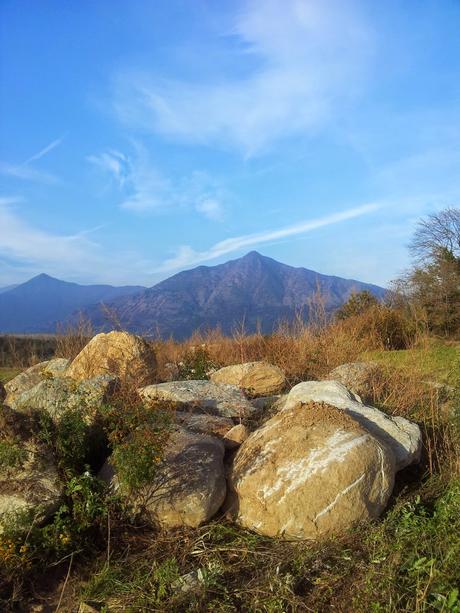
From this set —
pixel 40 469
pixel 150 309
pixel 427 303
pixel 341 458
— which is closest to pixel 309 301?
pixel 341 458

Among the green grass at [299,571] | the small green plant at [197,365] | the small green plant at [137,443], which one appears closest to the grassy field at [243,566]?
the green grass at [299,571]

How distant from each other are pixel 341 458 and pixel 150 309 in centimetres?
9773

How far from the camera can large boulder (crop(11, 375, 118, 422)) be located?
161 inches

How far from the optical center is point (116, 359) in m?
6.25

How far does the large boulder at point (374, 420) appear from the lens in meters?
4.19

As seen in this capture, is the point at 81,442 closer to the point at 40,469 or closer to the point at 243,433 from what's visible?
the point at 40,469

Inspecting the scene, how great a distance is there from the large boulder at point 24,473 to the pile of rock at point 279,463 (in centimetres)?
4

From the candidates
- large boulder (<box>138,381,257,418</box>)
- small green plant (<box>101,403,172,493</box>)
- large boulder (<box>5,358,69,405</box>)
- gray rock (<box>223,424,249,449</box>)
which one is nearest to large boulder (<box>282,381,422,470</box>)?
gray rock (<box>223,424,249,449</box>)

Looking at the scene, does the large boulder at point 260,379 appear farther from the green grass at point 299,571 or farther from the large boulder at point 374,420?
the green grass at point 299,571

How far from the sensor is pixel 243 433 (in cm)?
441

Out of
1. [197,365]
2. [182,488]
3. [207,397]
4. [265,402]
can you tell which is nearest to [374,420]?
[265,402]

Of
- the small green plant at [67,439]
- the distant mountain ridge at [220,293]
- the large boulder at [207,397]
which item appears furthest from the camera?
the distant mountain ridge at [220,293]

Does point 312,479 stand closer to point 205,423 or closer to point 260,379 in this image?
point 205,423

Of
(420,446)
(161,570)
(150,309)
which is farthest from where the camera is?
(150,309)
